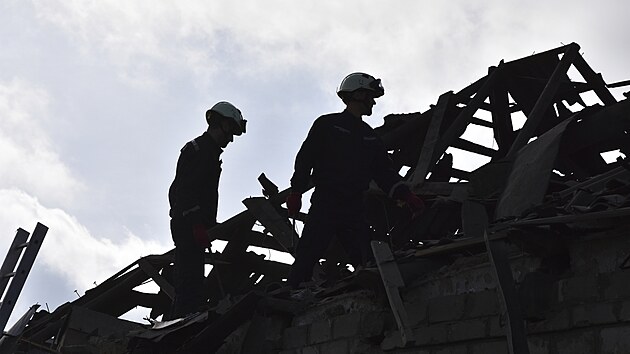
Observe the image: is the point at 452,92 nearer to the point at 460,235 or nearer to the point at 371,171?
the point at 371,171

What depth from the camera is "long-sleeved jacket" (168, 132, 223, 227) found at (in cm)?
834

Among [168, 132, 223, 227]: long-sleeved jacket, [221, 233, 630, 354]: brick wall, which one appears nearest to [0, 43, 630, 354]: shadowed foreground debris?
[221, 233, 630, 354]: brick wall

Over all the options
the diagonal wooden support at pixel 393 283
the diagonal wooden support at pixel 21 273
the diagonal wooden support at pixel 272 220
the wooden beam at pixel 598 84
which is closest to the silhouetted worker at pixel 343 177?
the diagonal wooden support at pixel 272 220

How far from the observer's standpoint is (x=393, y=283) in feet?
19.1

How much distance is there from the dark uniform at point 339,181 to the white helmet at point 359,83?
227 millimetres

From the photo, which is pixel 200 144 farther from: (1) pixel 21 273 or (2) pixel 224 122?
A: (1) pixel 21 273

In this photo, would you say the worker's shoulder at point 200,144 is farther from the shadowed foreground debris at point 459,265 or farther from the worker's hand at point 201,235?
the shadowed foreground debris at point 459,265

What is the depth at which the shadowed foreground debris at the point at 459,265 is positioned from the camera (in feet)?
16.6

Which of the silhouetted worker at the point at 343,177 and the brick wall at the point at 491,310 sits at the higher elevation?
the silhouetted worker at the point at 343,177

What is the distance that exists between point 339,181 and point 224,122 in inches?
54.3

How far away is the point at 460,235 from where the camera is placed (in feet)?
20.5

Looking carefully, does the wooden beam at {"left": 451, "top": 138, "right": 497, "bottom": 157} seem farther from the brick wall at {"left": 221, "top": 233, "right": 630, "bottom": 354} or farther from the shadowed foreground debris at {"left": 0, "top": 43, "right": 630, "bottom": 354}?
the brick wall at {"left": 221, "top": 233, "right": 630, "bottom": 354}

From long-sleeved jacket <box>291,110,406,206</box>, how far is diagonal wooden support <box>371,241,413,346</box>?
1862mm

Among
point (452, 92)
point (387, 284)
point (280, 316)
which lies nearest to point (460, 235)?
point (387, 284)
